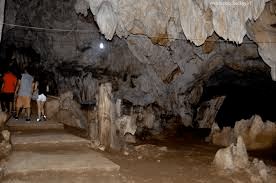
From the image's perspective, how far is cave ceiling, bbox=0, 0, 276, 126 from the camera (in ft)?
31.9

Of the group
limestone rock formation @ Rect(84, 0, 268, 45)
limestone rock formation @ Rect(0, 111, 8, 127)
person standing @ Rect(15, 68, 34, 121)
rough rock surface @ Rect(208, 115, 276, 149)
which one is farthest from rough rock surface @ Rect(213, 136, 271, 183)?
limestone rock formation @ Rect(0, 111, 8, 127)

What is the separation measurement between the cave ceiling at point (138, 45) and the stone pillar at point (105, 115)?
2983 millimetres

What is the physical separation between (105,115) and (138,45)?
266 inches

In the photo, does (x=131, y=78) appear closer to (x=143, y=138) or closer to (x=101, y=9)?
(x=143, y=138)

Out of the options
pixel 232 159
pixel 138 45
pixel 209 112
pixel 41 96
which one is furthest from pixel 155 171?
pixel 209 112

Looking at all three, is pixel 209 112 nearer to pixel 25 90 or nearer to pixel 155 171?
pixel 25 90

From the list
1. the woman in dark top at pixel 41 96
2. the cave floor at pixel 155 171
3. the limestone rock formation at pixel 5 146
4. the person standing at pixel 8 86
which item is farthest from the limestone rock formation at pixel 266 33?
the limestone rock formation at pixel 5 146

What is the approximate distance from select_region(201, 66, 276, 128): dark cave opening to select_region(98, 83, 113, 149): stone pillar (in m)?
9.59

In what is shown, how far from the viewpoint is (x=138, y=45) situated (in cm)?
1373

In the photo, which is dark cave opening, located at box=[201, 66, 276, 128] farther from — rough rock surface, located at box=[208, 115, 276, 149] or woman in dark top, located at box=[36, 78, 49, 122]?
woman in dark top, located at box=[36, 78, 49, 122]

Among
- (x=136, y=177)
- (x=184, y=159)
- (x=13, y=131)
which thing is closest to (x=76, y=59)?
(x=13, y=131)

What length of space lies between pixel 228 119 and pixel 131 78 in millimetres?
8236

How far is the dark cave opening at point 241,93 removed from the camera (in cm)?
1653

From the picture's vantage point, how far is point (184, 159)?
792 cm
